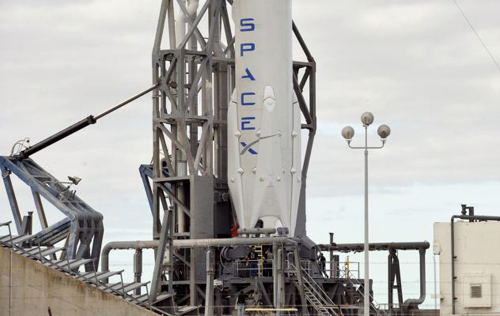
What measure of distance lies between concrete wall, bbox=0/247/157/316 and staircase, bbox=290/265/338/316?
10.8m

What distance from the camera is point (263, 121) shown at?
207 feet

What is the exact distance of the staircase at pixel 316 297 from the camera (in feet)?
196

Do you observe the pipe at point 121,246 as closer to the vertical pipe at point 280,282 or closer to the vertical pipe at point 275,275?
the vertical pipe at point 275,275

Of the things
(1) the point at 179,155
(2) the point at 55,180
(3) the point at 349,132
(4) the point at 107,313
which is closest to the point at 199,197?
(1) the point at 179,155

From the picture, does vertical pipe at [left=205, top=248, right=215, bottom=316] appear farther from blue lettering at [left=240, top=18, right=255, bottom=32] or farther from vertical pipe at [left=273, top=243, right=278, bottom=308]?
blue lettering at [left=240, top=18, right=255, bottom=32]

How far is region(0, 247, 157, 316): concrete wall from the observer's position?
5069 cm

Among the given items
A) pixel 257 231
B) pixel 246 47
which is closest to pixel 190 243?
pixel 257 231

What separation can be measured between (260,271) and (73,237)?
8995 mm

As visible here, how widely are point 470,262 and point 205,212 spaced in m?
22.4

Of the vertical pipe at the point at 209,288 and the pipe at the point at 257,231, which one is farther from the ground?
the pipe at the point at 257,231

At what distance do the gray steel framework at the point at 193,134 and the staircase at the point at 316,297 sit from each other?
15.7 feet

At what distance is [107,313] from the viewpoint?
176 ft

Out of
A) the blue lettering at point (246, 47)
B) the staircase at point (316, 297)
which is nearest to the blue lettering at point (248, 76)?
the blue lettering at point (246, 47)

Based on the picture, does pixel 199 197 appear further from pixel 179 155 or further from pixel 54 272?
pixel 54 272
